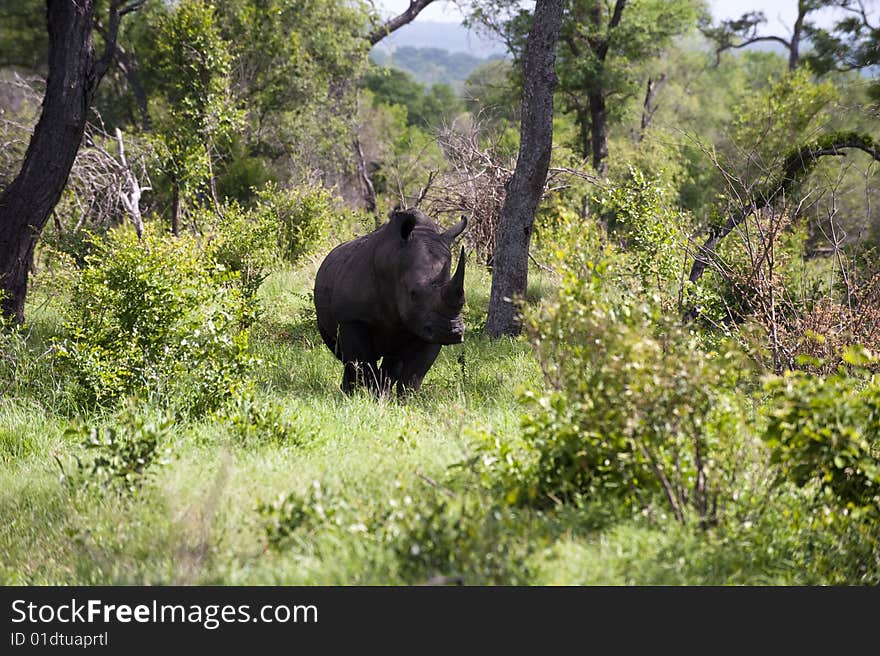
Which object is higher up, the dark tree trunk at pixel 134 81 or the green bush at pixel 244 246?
the dark tree trunk at pixel 134 81

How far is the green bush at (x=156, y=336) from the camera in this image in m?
6.35

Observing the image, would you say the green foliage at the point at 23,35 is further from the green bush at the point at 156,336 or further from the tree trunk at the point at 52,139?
the green bush at the point at 156,336

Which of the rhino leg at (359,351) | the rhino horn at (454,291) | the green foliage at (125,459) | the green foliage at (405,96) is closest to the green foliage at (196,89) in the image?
the rhino leg at (359,351)

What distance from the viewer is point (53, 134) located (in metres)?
9.22

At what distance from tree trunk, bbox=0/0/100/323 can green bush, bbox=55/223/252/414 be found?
2556mm

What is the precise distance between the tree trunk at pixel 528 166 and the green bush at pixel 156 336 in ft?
14.6

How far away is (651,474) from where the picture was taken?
14.1ft

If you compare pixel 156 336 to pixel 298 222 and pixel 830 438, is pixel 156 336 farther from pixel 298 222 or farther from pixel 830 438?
pixel 298 222

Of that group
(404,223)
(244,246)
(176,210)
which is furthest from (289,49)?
(404,223)

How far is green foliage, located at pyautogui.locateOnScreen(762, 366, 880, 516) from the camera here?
3959mm

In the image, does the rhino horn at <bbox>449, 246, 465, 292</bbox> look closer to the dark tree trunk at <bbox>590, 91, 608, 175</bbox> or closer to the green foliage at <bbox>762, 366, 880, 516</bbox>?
the green foliage at <bbox>762, 366, 880, 516</bbox>

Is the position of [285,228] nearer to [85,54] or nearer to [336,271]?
[85,54]

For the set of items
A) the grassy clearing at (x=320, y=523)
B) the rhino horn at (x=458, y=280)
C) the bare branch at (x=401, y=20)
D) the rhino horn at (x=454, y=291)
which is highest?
the bare branch at (x=401, y=20)

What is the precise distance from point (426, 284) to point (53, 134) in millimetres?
5005
